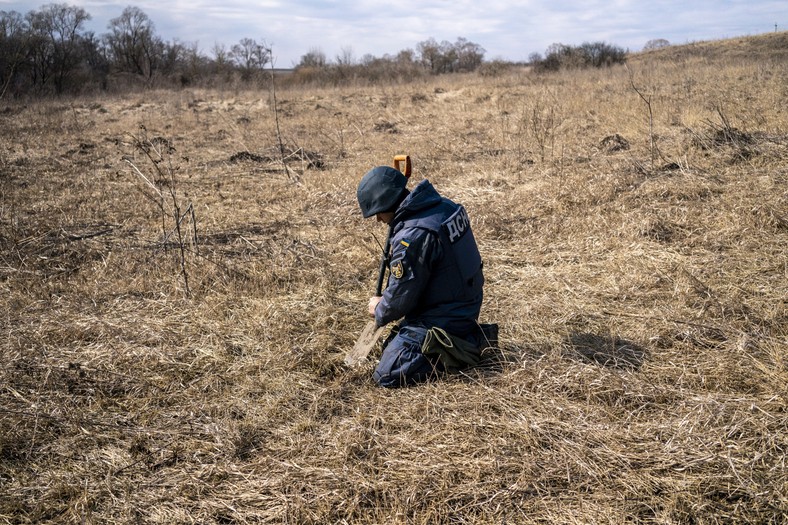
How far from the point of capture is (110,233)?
6.29 meters

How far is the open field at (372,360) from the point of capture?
96.6 inches

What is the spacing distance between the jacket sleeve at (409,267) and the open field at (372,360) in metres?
0.47

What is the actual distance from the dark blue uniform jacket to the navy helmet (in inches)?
2.7

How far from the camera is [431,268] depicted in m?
3.19

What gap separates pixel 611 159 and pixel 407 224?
18.8 ft

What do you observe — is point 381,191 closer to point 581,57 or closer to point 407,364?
point 407,364

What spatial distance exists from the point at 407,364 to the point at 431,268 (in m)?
0.53

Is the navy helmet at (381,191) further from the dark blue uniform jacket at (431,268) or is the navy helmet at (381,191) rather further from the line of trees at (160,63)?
the line of trees at (160,63)

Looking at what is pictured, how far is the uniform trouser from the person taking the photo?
3236 millimetres

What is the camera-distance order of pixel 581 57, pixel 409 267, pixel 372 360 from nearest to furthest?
pixel 409 267, pixel 372 360, pixel 581 57

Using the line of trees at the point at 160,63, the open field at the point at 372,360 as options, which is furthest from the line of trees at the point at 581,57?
the open field at the point at 372,360

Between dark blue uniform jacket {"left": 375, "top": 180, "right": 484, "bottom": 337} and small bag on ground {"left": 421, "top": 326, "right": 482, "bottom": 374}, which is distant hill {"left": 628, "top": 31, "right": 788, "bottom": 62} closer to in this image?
dark blue uniform jacket {"left": 375, "top": 180, "right": 484, "bottom": 337}

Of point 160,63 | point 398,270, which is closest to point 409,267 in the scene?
point 398,270

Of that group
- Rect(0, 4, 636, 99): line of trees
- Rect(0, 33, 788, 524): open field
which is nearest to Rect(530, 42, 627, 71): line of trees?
Rect(0, 4, 636, 99): line of trees
